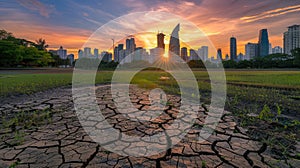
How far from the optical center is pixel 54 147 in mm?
1919

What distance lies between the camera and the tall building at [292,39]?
4103 centimetres

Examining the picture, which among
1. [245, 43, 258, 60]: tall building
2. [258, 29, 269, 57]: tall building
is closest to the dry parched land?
[245, 43, 258, 60]: tall building

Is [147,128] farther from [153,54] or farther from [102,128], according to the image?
[153,54]

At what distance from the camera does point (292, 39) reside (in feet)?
138

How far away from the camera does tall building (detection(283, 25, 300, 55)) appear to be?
41.0 meters

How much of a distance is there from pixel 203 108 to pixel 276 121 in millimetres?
1275

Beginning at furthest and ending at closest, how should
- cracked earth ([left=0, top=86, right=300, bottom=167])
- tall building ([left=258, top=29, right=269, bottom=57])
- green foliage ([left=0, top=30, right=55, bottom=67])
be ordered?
tall building ([left=258, top=29, right=269, bottom=57])
green foliage ([left=0, top=30, right=55, bottom=67])
cracked earth ([left=0, top=86, right=300, bottom=167])


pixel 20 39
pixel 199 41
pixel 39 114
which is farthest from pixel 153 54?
pixel 20 39

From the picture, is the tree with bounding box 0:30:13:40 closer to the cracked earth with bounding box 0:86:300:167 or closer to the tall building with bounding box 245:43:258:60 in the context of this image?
the cracked earth with bounding box 0:86:300:167

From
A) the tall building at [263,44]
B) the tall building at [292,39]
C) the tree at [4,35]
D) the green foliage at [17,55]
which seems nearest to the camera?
the green foliage at [17,55]

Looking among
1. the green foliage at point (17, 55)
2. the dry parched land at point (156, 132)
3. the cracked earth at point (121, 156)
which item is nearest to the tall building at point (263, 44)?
the green foliage at point (17, 55)

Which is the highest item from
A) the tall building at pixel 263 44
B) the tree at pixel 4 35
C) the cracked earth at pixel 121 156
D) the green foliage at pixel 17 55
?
the tall building at pixel 263 44

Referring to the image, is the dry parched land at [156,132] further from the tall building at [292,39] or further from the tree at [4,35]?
the tall building at [292,39]

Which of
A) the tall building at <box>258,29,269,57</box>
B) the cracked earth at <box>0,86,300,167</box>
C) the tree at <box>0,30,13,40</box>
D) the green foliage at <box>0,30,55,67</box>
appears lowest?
the cracked earth at <box>0,86,300,167</box>
